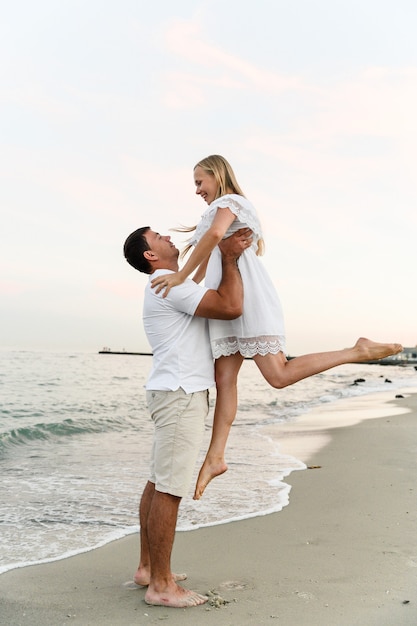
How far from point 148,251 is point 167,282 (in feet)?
0.91

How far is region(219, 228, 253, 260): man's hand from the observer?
3.52m

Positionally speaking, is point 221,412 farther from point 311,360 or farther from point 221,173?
point 221,173

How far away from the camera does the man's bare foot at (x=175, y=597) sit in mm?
3146

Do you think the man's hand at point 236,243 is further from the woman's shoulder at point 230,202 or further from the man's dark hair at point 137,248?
the man's dark hair at point 137,248

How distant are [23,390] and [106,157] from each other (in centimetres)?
852

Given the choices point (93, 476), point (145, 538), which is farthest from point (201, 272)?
point (93, 476)

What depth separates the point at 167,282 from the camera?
11.0ft

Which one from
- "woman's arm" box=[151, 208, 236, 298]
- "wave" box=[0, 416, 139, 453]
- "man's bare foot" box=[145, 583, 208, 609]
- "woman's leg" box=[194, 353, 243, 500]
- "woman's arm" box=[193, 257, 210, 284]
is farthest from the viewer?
"wave" box=[0, 416, 139, 453]

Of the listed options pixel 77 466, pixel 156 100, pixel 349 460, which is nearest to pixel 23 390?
pixel 156 100

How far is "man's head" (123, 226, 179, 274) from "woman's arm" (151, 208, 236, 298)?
16 centimetres

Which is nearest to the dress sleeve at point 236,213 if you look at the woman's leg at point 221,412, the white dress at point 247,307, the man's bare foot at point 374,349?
the white dress at point 247,307

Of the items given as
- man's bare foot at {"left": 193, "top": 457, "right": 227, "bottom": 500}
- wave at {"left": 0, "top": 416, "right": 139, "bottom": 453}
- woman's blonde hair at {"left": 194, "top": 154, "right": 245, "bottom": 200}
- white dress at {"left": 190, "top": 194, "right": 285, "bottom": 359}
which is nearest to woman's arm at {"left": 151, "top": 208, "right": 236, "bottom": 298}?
white dress at {"left": 190, "top": 194, "right": 285, "bottom": 359}

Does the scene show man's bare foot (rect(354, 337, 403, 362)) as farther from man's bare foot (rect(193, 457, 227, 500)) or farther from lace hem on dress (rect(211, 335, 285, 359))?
man's bare foot (rect(193, 457, 227, 500))

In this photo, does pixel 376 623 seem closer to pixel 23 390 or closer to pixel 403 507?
pixel 403 507
